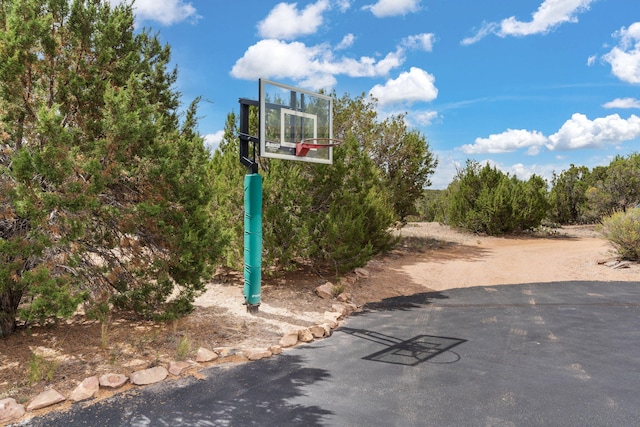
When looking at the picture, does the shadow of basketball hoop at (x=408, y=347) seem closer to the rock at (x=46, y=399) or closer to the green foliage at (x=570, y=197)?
the rock at (x=46, y=399)

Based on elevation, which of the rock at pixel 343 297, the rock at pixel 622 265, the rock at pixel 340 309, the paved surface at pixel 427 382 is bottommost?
the paved surface at pixel 427 382

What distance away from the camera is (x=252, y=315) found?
771 centimetres

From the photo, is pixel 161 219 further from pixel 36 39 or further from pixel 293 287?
pixel 293 287

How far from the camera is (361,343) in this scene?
21.1ft

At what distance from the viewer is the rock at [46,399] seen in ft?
14.0

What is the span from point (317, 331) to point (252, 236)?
2182 millimetres

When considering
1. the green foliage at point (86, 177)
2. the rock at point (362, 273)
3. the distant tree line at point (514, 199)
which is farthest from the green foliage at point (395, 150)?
the green foliage at point (86, 177)

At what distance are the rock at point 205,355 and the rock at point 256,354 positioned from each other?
440 mm

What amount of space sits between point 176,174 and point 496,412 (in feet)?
16.8

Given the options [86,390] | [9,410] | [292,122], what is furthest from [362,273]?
[9,410]

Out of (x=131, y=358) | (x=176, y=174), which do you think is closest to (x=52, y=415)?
(x=131, y=358)

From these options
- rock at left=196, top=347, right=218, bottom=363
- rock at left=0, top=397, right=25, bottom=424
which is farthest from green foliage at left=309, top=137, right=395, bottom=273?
rock at left=0, top=397, right=25, bottom=424

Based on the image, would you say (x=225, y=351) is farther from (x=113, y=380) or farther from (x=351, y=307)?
(x=351, y=307)

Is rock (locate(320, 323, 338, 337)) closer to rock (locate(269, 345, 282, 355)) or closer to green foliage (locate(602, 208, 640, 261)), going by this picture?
rock (locate(269, 345, 282, 355))
